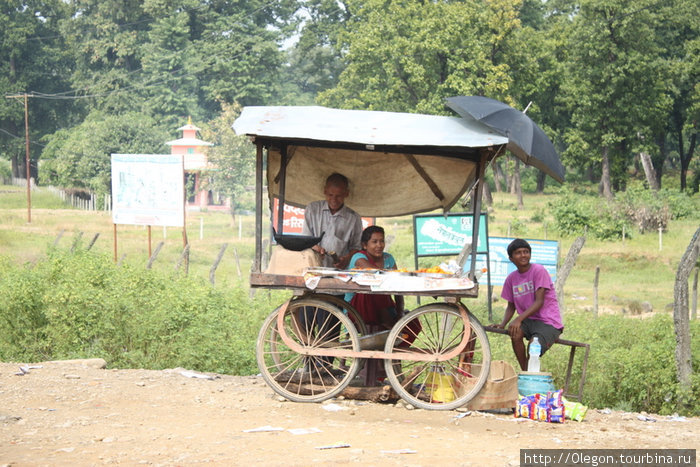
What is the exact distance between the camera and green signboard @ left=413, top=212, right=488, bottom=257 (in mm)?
15438

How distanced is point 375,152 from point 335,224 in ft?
3.08

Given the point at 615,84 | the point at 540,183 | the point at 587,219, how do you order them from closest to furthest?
the point at 587,219, the point at 615,84, the point at 540,183

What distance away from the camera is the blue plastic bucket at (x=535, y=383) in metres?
7.34

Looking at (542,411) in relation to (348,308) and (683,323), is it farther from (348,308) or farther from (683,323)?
(683,323)

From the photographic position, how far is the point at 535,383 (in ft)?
24.2

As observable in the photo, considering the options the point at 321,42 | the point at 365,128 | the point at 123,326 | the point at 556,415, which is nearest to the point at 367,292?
the point at 365,128

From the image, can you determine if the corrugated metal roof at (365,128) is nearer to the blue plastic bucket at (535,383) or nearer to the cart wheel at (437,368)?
the cart wheel at (437,368)

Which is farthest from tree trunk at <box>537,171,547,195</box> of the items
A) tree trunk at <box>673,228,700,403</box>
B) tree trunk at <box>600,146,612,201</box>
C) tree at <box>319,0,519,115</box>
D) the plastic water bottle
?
the plastic water bottle

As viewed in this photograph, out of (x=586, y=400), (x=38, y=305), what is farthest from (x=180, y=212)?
(x=586, y=400)

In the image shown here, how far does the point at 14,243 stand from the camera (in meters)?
31.6

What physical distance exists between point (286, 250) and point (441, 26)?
38189mm

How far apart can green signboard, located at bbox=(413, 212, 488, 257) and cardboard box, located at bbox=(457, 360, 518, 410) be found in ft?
26.4

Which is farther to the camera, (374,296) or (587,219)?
(587,219)

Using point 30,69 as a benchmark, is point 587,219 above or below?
below
